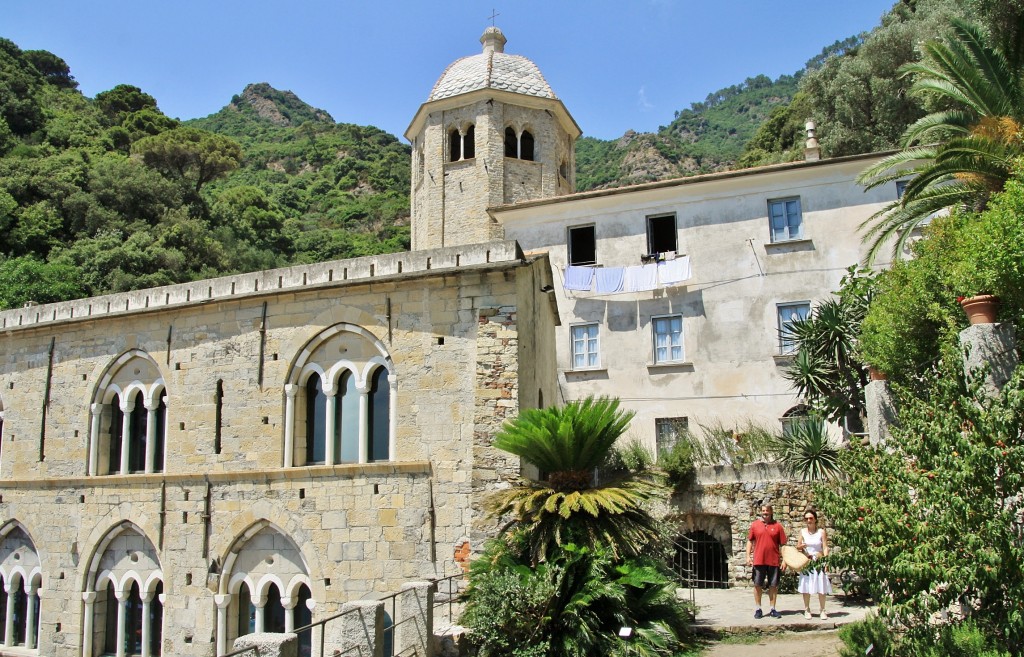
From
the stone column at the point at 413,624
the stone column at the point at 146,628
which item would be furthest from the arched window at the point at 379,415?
the stone column at the point at 146,628

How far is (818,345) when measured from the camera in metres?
17.3

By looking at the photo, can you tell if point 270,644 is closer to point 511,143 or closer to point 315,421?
point 315,421

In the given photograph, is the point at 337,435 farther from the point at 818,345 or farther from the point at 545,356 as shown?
the point at 818,345

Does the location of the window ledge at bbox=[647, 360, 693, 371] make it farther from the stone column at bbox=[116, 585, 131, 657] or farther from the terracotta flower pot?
the stone column at bbox=[116, 585, 131, 657]

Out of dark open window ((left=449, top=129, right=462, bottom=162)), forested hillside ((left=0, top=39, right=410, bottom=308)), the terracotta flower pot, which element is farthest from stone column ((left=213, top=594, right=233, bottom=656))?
forested hillside ((left=0, top=39, right=410, bottom=308))

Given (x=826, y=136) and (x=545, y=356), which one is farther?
(x=826, y=136)

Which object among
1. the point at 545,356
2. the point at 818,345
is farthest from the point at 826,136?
the point at 545,356

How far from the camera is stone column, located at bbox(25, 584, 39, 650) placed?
17641 mm

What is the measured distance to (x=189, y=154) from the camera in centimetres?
5697

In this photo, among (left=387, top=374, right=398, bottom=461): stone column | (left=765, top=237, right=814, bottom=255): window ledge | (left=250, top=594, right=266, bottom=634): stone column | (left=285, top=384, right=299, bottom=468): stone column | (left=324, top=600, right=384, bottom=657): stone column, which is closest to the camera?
(left=324, top=600, right=384, bottom=657): stone column

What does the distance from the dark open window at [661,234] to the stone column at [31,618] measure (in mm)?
17632

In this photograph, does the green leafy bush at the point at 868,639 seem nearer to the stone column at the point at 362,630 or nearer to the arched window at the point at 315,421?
the stone column at the point at 362,630

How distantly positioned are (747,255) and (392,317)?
12.7 metres

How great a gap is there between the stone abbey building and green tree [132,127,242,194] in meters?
40.1
